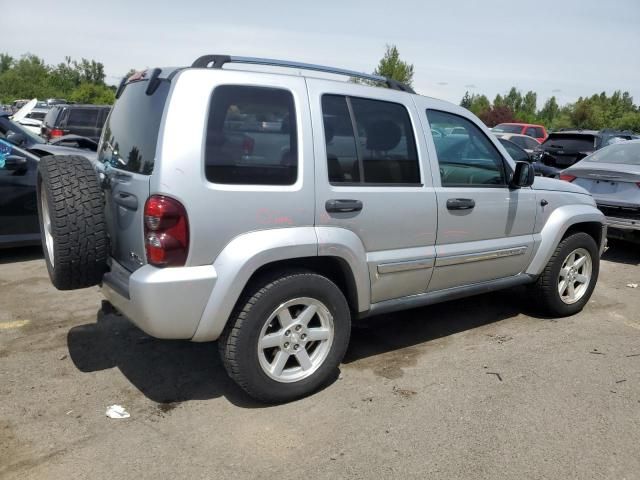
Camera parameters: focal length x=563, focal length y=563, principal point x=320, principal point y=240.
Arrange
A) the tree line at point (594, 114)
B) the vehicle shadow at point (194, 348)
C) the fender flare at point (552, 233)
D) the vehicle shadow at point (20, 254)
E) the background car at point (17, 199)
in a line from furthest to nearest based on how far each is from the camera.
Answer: the tree line at point (594, 114) < the vehicle shadow at point (20, 254) < the background car at point (17, 199) < the fender flare at point (552, 233) < the vehicle shadow at point (194, 348)

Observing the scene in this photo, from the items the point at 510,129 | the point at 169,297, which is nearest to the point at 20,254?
the point at 169,297

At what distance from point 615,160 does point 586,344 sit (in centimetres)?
452

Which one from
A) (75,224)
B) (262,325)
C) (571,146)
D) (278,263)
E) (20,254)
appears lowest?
(20,254)

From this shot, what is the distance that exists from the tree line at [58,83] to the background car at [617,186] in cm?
4178

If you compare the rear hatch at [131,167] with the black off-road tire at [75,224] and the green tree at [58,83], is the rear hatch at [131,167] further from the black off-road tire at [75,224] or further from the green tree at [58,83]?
the green tree at [58,83]

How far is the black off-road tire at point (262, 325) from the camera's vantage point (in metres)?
3.09

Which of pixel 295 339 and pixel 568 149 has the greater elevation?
pixel 568 149

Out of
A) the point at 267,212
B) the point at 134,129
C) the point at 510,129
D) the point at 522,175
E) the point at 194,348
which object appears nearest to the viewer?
the point at 267,212

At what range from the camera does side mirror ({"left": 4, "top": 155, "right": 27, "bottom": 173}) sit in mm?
6129

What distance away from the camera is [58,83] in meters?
61.9

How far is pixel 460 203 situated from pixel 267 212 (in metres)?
1.54

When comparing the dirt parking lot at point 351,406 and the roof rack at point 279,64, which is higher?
the roof rack at point 279,64

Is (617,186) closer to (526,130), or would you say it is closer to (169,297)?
(169,297)

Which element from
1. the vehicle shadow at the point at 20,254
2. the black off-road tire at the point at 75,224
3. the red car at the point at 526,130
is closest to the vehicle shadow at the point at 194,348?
the black off-road tire at the point at 75,224
